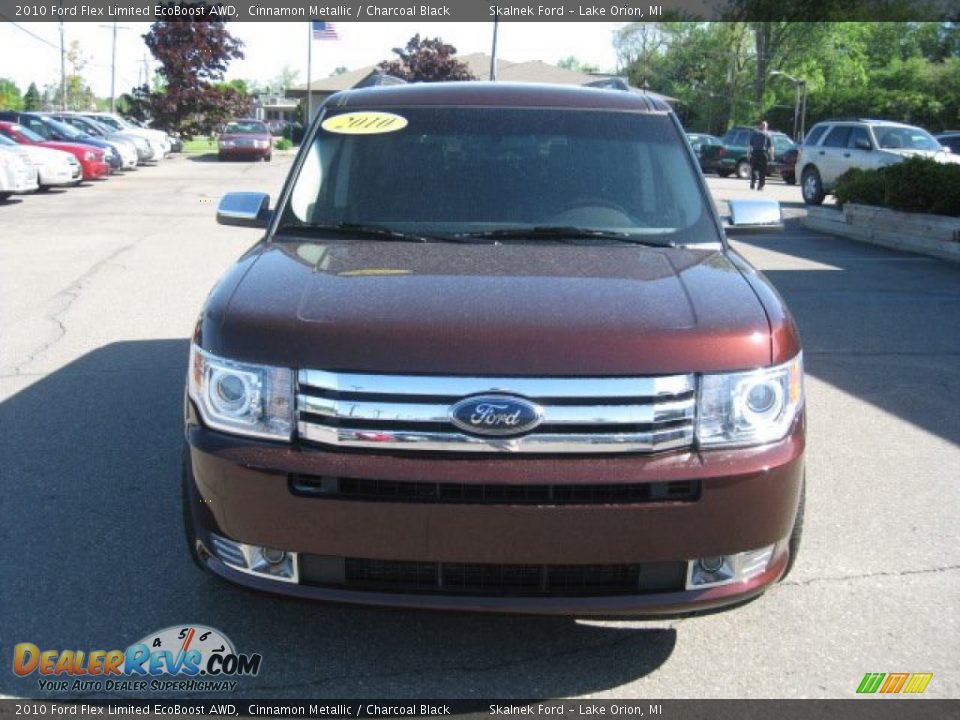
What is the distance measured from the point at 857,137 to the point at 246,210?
20.2m

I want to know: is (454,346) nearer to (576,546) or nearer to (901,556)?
(576,546)

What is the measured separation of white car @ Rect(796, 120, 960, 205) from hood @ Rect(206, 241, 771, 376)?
1992cm

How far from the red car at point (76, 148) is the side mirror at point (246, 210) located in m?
22.2

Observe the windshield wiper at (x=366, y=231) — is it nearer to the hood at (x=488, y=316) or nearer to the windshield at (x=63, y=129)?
the hood at (x=488, y=316)

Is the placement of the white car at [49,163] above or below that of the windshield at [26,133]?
below

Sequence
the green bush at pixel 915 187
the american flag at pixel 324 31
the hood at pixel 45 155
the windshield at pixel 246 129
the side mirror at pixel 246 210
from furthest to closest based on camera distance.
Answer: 1. the windshield at pixel 246 129
2. the american flag at pixel 324 31
3. the hood at pixel 45 155
4. the green bush at pixel 915 187
5. the side mirror at pixel 246 210

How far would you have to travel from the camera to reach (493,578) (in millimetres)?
3043

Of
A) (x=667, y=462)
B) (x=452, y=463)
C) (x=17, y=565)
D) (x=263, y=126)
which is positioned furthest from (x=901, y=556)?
(x=263, y=126)

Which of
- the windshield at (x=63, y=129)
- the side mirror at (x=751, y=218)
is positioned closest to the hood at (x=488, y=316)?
the side mirror at (x=751, y=218)

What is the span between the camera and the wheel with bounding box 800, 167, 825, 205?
23.3 m

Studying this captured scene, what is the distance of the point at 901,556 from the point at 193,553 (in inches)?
114

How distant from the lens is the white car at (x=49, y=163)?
72.3 ft

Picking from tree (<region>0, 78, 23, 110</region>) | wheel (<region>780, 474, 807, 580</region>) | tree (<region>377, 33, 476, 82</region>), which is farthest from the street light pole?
wheel (<region>780, 474, 807, 580</region>)

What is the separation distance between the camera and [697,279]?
3.54 m
